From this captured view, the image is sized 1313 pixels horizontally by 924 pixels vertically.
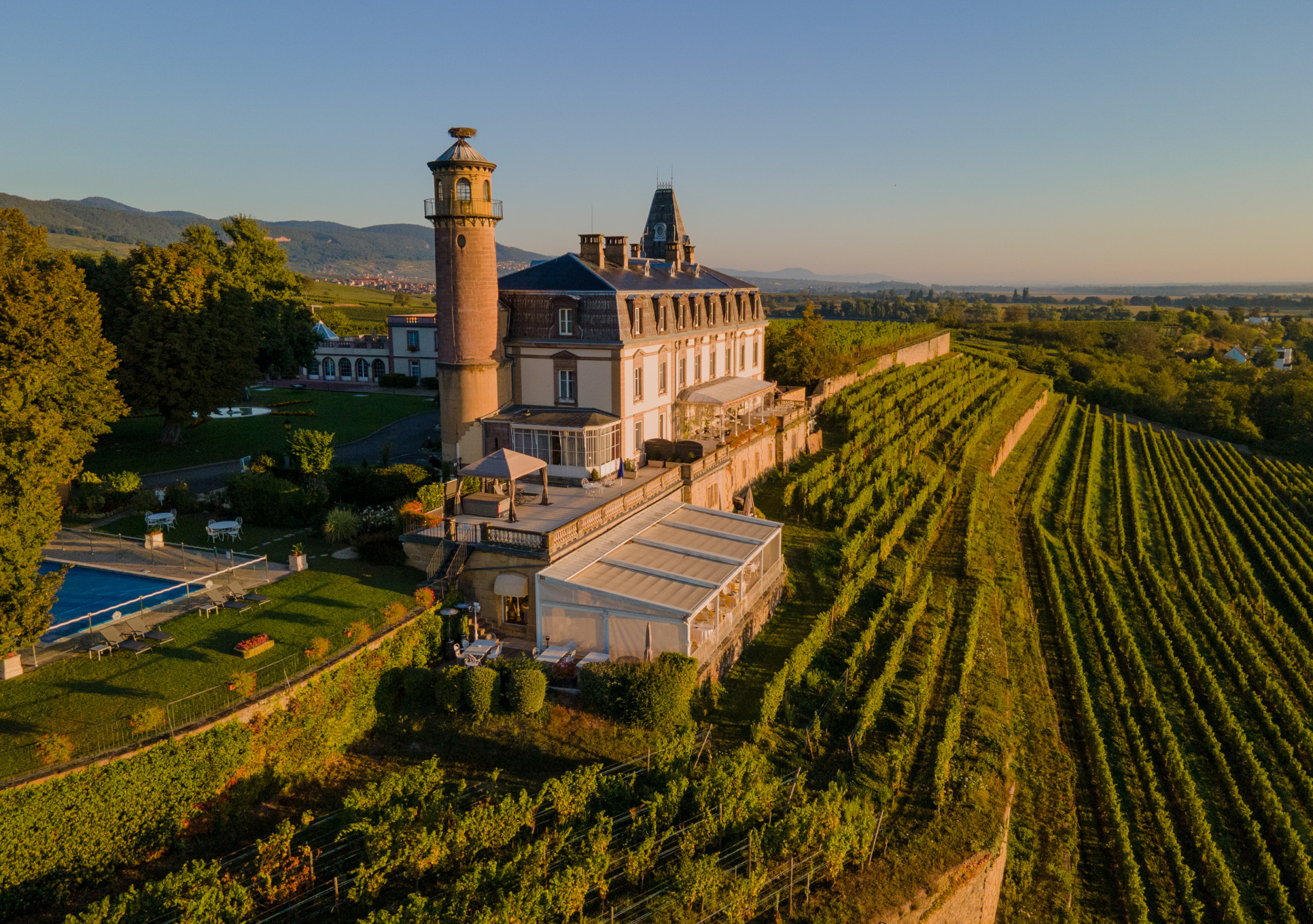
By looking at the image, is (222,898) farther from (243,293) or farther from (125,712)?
(243,293)

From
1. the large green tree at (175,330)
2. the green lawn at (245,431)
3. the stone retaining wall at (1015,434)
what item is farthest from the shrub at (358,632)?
the stone retaining wall at (1015,434)

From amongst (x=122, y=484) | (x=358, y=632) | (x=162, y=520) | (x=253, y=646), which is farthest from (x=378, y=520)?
(x=122, y=484)

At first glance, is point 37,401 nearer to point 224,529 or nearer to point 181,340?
point 224,529

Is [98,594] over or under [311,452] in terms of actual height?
under

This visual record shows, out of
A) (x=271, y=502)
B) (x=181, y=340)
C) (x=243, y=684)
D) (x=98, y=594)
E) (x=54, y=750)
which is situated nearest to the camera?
(x=54, y=750)

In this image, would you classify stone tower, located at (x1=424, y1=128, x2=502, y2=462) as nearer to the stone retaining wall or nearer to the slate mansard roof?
the slate mansard roof

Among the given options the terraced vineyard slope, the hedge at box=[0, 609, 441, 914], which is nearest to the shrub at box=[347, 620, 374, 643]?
the hedge at box=[0, 609, 441, 914]

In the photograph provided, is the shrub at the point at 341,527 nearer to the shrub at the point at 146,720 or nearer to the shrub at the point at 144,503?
the shrub at the point at 144,503
